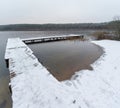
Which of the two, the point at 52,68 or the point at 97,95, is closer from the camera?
the point at 97,95

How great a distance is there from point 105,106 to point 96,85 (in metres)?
1.56

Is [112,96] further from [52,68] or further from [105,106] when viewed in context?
[52,68]

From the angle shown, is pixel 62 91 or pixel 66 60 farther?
pixel 66 60

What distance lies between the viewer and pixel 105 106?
435 cm

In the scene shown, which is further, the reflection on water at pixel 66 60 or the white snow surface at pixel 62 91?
the reflection on water at pixel 66 60

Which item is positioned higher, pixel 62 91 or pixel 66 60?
pixel 62 91

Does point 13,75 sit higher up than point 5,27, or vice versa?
point 13,75

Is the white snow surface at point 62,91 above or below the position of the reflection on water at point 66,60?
above

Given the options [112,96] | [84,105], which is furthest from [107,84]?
[84,105]

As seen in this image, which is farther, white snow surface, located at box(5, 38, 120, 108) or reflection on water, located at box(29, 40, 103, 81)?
reflection on water, located at box(29, 40, 103, 81)

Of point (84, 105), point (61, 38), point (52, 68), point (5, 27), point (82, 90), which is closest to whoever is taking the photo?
point (84, 105)

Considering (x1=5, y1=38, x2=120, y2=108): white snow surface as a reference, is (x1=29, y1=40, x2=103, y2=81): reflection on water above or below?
below

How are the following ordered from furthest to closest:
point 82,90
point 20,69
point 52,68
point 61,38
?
1. point 61,38
2. point 52,68
3. point 20,69
4. point 82,90

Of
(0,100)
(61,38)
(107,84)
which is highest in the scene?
(107,84)
